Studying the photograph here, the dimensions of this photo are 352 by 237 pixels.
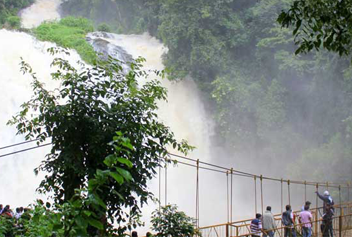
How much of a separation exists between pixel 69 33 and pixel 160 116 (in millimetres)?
5393

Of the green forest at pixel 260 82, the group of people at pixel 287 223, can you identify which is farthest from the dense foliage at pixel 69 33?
the group of people at pixel 287 223

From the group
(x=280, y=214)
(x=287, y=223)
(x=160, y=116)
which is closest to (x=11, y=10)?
(x=160, y=116)

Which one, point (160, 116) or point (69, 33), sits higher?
point (69, 33)

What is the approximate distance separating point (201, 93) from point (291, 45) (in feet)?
12.2

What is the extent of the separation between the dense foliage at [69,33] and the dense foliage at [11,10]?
1.05 metres

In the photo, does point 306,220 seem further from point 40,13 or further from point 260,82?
point 40,13

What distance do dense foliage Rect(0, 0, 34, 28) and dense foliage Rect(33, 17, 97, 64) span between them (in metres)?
1.05

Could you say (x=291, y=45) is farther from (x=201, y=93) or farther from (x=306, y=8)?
(x=306, y=8)

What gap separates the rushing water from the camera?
14266 mm

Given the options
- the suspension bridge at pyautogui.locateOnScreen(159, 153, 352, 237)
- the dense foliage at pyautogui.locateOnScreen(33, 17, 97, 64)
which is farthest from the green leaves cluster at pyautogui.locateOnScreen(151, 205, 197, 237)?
the dense foliage at pyautogui.locateOnScreen(33, 17, 97, 64)

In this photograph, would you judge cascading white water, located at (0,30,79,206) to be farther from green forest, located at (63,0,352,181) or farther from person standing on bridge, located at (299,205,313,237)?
person standing on bridge, located at (299,205,313,237)

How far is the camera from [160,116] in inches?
725

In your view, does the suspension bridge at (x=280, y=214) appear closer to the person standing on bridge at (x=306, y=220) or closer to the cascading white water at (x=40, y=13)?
the person standing on bridge at (x=306, y=220)

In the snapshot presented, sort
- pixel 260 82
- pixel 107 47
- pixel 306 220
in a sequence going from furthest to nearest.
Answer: pixel 107 47
pixel 260 82
pixel 306 220
